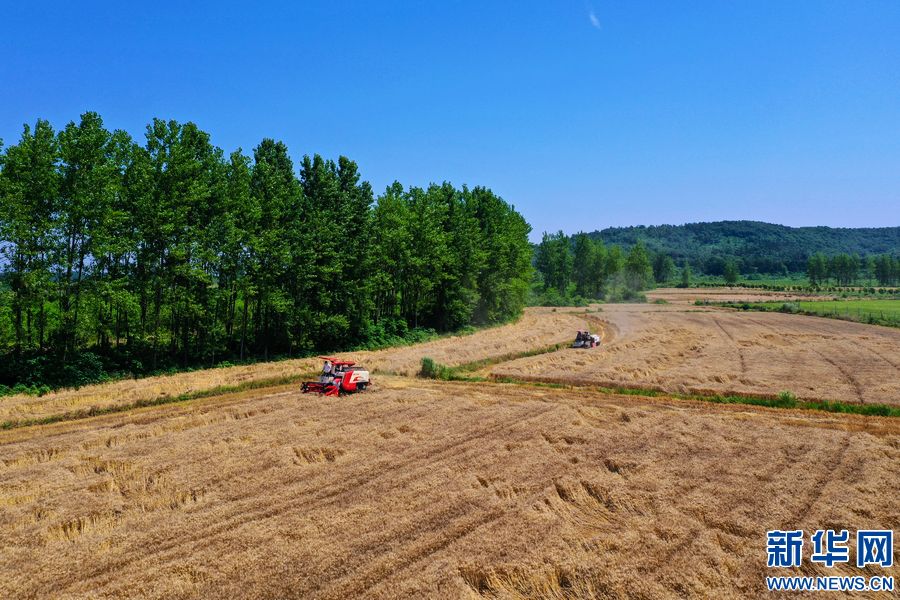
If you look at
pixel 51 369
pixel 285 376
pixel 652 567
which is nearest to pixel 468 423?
pixel 652 567

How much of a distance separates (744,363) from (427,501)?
31.2 meters

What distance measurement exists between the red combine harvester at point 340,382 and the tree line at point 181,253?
1198 centimetres

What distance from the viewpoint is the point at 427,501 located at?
13234mm

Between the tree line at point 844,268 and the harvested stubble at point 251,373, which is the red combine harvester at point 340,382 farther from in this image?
the tree line at point 844,268

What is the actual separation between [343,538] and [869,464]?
53.5 feet

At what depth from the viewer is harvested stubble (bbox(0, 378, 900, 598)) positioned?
9.82m

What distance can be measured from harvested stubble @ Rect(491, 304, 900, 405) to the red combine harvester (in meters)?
10.3

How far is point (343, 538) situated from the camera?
11312 mm

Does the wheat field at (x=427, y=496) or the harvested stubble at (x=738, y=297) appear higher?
the harvested stubble at (x=738, y=297)

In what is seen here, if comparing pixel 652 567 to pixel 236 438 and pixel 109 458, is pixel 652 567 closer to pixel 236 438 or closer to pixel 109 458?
pixel 236 438

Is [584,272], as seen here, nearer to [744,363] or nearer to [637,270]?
[637,270]

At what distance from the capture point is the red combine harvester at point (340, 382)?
26.4 meters

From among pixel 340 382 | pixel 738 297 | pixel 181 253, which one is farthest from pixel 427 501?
pixel 738 297

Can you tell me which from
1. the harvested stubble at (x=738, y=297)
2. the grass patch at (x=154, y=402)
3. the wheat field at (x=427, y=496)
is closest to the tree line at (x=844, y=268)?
the harvested stubble at (x=738, y=297)
